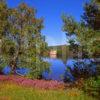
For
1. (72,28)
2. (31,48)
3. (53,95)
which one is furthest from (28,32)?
(53,95)

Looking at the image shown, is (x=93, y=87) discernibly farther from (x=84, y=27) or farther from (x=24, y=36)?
(x=24, y=36)

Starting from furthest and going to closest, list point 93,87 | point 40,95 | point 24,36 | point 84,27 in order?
point 24,36 < point 84,27 < point 93,87 < point 40,95

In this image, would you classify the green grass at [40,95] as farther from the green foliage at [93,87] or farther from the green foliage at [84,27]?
the green foliage at [84,27]

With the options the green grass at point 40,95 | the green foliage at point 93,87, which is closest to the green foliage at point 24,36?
the green grass at point 40,95

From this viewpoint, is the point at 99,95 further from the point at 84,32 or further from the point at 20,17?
the point at 20,17

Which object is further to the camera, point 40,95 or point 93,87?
point 93,87

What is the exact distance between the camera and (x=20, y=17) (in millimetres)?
38500

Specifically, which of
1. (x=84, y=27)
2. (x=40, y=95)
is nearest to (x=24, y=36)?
(x=84, y=27)

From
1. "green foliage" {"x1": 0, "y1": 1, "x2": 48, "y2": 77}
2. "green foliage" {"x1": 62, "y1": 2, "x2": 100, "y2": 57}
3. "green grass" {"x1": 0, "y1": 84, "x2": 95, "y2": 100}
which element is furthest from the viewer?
"green foliage" {"x1": 0, "y1": 1, "x2": 48, "y2": 77}

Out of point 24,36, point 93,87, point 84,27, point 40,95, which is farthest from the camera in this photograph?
point 24,36

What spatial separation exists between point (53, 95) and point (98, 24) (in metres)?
6.56

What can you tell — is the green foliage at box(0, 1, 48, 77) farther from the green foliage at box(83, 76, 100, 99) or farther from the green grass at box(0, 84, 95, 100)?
the green foliage at box(83, 76, 100, 99)

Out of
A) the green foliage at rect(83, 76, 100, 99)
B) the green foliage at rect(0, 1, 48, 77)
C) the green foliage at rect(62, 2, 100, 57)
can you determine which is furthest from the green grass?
the green foliage at rect(0, 1, 48, 77)

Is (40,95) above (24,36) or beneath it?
beneath
